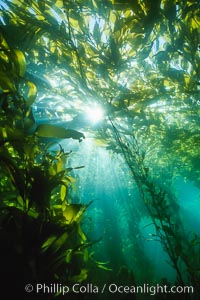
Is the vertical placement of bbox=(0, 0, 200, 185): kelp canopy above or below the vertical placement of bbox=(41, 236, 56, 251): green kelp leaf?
above

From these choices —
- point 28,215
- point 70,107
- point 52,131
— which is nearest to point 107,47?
point 70,107

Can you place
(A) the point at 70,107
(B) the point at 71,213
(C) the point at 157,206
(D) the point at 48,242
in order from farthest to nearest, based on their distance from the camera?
(A) the point at 70,107 → (C) the point at 157,206 → (B) the point at 71,213 → (D) the point at 48,242

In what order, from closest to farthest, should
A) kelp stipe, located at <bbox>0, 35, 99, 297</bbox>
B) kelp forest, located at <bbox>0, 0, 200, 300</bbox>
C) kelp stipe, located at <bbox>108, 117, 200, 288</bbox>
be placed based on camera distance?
kelp stipe, located at <bbox>0, 35, 99, 297</bbox>, kelp forest, located at <bbox>0, 0, 200, 300</bbox>, kelp stipe, located at <bbox>108, 117, 200, 288</bbox>

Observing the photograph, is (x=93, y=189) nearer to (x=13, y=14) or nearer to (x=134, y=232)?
(x=134, y=232)

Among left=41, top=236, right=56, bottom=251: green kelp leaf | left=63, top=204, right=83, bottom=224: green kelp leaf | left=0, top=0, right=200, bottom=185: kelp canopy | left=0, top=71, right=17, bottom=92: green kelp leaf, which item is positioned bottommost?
left=41, top=236, right=56, bottom=251: green kelp leaf

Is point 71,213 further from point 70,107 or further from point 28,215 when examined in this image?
point 70,107

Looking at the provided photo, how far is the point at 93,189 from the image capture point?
87.2ft

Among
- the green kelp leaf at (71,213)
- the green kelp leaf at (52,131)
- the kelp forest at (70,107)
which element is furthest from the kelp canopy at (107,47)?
the green kelp leaf at (71,213)

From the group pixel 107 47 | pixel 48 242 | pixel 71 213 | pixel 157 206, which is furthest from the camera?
pixel 157 206

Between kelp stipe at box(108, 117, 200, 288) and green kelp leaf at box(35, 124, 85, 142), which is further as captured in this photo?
kelp stipe at box(108, 117, 200, 288)

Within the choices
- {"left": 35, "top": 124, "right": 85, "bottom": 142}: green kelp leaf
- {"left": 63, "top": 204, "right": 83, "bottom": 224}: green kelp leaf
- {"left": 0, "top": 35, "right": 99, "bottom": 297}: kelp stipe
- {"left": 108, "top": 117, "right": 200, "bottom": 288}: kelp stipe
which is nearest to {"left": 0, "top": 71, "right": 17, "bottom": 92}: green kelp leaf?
{"left": 0, "top": 35, "right": 99, "bottom": 297}: kelp stipe

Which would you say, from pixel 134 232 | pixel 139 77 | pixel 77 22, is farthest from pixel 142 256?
pixel 77 22

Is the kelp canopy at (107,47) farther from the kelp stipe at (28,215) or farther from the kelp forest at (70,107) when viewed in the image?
the kelp stipe at (28,215)

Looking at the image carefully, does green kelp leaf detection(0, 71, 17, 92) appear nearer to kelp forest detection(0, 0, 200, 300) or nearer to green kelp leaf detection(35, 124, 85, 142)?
kelp forest detection(0, 0, 200, 300)
